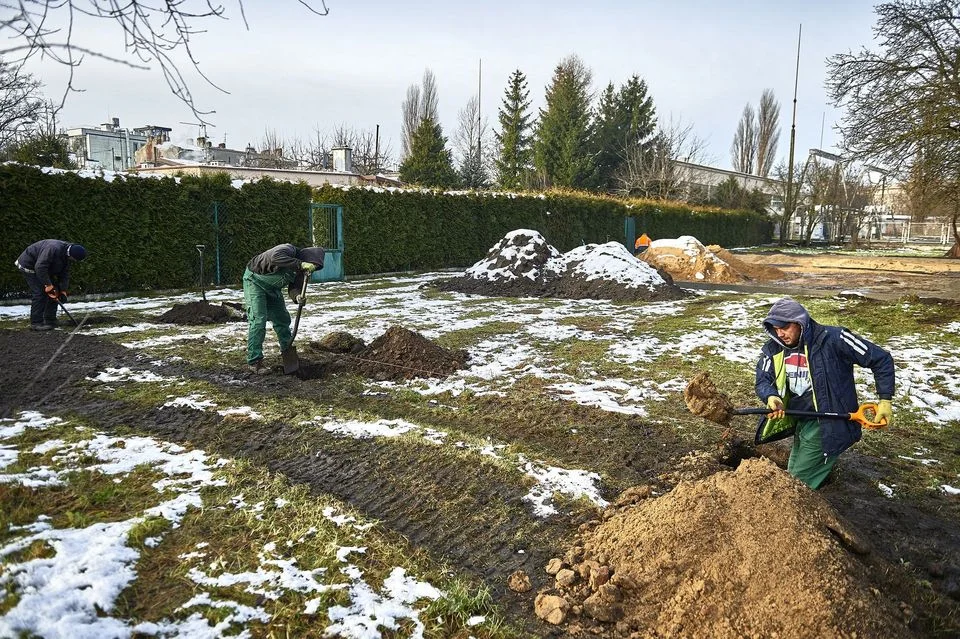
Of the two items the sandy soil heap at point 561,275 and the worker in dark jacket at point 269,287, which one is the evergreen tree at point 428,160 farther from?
the worker in dark jacket at point 269,287

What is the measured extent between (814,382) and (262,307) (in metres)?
5.32

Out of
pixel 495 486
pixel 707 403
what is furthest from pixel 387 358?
pixel 707 403

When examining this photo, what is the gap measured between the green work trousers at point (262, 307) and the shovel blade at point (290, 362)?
0.07 meters

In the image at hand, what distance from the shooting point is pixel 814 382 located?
3.47 metres

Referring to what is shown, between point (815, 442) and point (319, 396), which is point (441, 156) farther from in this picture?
point (815, 442)

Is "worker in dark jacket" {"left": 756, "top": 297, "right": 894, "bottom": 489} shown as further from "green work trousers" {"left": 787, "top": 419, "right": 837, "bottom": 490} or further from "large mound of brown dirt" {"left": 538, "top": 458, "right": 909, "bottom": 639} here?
"large mound of brown dirt" {"left": 538, "top": 458, "right": 909, "bottom": 639}

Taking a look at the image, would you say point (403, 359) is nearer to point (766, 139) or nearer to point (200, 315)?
point (200, 315)

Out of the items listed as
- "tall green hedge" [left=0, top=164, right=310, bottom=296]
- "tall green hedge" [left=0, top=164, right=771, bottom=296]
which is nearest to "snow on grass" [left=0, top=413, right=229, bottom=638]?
"tall green hedge" [left=0, top=164, right=310, bottom=296]

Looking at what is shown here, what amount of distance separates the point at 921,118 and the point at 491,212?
1332 cm

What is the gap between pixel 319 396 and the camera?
5734mm

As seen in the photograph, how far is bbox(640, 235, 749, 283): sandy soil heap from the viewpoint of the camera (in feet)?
63.1

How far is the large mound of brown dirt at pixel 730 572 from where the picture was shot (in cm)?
226

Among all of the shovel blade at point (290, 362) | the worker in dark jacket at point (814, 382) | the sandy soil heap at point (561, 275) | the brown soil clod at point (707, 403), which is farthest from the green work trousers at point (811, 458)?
the sandy soil heap at point (561, 275)

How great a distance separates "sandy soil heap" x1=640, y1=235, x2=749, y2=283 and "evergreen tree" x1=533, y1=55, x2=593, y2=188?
19.3 meters
